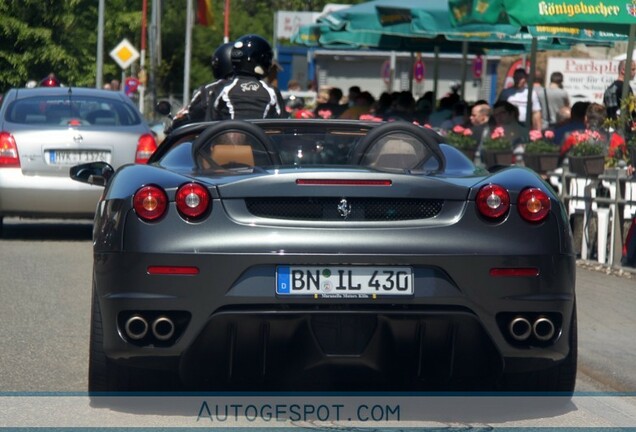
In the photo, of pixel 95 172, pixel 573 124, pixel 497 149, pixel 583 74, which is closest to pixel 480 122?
pixel 573 124

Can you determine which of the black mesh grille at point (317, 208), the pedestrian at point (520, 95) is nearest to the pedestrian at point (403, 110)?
the pedestrian at point (520, 95)

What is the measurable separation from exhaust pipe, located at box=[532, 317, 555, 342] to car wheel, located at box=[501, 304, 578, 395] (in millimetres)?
248

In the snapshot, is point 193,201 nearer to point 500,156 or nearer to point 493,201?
point 493,201

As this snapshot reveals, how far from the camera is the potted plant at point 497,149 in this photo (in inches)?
598

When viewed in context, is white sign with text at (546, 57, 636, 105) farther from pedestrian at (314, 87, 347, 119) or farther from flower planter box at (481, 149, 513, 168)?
flower planter box at (481, 149, 513, 168)

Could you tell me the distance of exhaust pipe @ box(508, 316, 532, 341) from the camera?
5.79m

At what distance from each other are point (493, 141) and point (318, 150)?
8.65 meters

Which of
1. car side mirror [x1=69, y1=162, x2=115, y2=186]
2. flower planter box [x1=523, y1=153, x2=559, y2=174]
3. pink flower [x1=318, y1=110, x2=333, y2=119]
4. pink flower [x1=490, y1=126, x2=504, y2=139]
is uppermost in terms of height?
car side mirror [x1=69, y1=162, x2=115, y2=186]

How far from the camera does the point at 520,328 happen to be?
5.81m

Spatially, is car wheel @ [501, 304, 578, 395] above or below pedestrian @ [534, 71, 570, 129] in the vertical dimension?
below

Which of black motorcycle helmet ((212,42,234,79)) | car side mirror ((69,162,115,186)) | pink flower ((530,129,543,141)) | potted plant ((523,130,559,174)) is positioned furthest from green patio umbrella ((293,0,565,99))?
car side mirror ((69,162,115,186))

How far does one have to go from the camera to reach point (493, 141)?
15438mm

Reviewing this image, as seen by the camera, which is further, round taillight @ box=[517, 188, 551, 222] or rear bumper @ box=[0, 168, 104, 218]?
rear bumper @ box=[0, 168, 104, 218]

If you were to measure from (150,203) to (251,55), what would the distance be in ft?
15.3
